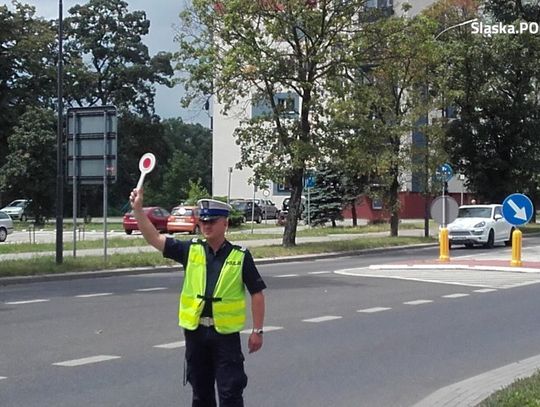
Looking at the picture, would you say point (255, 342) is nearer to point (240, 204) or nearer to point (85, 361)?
point (85, 361)

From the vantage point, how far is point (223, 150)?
79.8 meters

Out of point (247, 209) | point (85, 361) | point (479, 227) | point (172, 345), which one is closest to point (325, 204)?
point (247, 209)

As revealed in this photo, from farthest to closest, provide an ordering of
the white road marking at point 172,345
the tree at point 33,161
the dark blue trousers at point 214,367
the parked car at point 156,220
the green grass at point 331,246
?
the tree at point 33,161 < the parked car at point 156,220 < the green grass at point 331,246 < the white road marking at point 172,345 < the dark blue trousers at point 214,367

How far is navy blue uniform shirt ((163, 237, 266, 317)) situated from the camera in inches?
236

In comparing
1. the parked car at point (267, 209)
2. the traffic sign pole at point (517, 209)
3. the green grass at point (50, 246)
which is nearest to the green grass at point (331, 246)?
the green grass at point (50, 246)

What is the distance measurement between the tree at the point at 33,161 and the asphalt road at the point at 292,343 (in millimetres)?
43634

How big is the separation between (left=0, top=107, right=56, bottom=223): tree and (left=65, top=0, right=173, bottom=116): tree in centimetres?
1680

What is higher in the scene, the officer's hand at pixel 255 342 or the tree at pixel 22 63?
the tree at pixel 22 63

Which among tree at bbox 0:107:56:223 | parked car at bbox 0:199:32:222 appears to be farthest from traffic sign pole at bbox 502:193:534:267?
parked car at bbox 0:199:32:222

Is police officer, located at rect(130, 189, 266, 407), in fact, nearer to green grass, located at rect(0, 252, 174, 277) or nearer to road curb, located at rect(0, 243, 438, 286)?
road curb, located at rect(0, 243, 438, 286)

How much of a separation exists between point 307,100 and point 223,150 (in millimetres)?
47186

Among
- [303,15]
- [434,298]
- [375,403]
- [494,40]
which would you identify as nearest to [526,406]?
[375,403]

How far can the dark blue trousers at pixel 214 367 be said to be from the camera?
591 cm

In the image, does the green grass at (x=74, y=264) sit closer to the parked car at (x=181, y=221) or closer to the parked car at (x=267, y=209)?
the parked car at (x=181, y=221)
